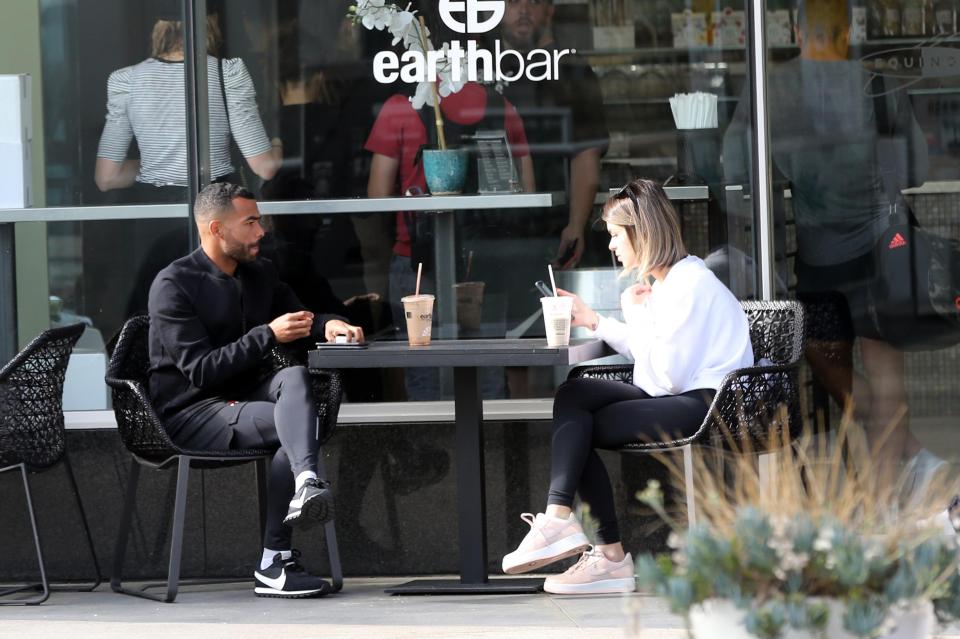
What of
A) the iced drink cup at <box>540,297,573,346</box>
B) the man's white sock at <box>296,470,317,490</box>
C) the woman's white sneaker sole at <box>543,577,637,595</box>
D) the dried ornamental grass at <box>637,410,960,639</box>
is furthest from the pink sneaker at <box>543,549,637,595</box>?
the dried ornamental grass at <box>637,410,960,639</box>

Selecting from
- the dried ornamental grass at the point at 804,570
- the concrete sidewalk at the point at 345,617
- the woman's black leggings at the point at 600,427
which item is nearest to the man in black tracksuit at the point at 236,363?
the concrete sidewalk at the point at 345,617

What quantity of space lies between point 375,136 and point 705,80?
50.8 inches

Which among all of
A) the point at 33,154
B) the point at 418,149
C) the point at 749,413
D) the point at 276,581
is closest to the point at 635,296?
the point at 749,413

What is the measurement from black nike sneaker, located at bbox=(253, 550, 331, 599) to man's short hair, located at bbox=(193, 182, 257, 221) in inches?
47.6

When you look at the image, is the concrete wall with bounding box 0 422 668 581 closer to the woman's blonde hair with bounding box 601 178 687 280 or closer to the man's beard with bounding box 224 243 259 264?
the man's beard with bounding box 224 243 259 264

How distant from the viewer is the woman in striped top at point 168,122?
6027 mm

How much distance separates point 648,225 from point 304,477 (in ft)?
4.58

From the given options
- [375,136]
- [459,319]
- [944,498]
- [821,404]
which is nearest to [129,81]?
[375,136]

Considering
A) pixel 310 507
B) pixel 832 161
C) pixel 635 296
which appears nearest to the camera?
pixel 310 507

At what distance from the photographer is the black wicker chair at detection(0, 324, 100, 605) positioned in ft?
17.3

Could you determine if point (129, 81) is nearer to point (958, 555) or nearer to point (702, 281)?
point (702, 281)

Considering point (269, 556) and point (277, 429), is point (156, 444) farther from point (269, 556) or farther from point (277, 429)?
point (269, 556)

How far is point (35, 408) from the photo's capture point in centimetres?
536

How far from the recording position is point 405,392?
5.98 metres
